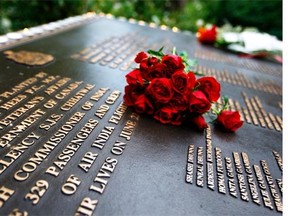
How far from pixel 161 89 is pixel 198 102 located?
11.1 inches

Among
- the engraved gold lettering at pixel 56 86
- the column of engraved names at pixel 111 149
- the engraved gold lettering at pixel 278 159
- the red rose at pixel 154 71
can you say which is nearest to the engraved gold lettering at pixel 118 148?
the column of engraved names at pixel 111 149

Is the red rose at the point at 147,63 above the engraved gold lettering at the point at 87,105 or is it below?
above

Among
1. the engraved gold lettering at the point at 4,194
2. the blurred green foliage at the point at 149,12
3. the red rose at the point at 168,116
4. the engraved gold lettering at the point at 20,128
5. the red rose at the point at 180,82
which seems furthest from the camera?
the blurred green foliage at the point at 149,12

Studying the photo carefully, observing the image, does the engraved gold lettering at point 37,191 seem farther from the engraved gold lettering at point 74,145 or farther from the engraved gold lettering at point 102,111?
the engraved gold lettering at point 102,111

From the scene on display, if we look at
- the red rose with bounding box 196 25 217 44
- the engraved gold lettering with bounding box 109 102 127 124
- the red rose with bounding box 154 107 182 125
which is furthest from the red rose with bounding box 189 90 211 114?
the red rose with bounding box 196 25 217 44

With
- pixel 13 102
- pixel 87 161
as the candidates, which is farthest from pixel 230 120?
pixel 13 102

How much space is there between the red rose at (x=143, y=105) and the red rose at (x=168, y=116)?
6 cm

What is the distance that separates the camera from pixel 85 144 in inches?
73.0

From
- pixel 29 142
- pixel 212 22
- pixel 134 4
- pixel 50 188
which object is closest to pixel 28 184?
pixel 50 188

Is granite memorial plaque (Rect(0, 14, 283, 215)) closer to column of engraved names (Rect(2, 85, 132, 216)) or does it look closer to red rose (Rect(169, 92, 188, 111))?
column of engraved names (Rect(2, 85, 132, 216))

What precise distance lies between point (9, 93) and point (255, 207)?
1816 millimetres

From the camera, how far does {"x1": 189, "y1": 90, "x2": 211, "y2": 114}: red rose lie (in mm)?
2184

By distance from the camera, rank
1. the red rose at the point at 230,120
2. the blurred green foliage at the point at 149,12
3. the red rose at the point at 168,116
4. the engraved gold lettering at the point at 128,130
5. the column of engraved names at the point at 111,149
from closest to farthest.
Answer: the column of engraved names at the point at 111,149 → the engraved gold lettering at the point at 128,130 → the red rose at the point at 168,116 → the red rose at the point at 230,120 → the blurred green foliage at the point at 149,12

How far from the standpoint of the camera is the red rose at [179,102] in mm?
2191
